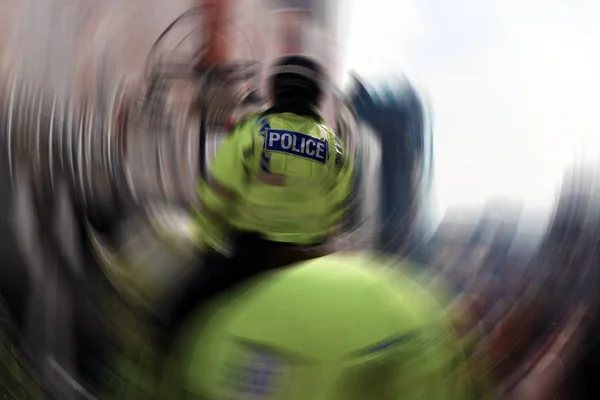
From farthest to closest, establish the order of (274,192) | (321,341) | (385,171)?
1. (385,171)
2. (274,192)
3. (321,341)

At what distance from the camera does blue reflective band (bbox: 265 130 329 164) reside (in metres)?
0.58

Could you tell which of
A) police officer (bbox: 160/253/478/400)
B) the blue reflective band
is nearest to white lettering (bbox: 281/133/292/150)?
the blue reflective band

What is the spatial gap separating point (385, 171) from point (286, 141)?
0.40 m

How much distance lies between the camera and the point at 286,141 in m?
0.58

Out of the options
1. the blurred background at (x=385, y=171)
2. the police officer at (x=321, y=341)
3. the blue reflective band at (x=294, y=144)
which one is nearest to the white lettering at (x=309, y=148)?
the blue reflective band at (x=294, y=144)

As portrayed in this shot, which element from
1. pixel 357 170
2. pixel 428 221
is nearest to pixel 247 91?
pixel 357 170

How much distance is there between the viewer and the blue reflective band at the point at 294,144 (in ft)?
1.89

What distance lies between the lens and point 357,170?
0.96m

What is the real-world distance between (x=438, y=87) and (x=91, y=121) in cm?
52

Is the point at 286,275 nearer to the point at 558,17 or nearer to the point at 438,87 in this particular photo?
the point at 438,87

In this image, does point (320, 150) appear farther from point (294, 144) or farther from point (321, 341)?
point (321, 341)

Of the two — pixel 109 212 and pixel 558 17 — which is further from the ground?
pixel 558 17

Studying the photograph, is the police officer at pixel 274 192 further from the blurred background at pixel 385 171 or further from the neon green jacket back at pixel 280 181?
the blurred background at pixel 385 171

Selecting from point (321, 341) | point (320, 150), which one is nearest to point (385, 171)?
point (320, 150)
